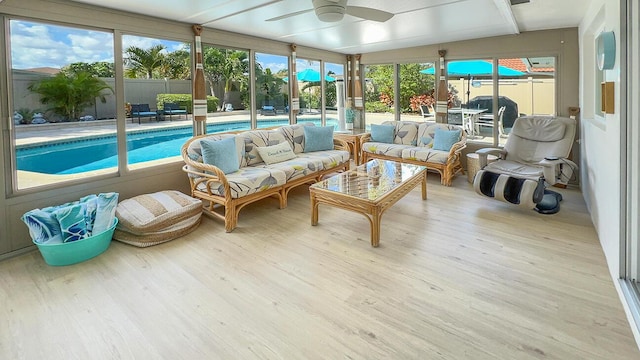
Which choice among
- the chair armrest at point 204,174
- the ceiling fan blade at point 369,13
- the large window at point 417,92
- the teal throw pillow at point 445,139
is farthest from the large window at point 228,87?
the large window at point 417,92

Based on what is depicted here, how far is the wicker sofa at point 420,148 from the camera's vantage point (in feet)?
16.6

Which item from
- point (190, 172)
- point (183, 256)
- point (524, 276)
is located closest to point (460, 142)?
point (524, 276)

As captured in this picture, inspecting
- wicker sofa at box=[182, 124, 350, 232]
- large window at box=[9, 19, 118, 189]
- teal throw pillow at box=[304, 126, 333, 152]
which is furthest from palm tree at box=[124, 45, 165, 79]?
teal throw pillow at box=[304, 126, 333, 152]

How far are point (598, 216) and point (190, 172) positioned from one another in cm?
411

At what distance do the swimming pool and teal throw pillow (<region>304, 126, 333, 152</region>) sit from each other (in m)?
1.47

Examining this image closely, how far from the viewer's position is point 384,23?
4355 millimetres

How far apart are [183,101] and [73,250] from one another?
233 cm

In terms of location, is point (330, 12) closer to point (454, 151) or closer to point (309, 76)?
point (454, 151)

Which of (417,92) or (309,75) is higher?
(309,75)

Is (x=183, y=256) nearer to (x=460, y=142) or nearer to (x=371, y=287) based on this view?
(x=371, y=287)

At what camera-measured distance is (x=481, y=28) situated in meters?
4.75

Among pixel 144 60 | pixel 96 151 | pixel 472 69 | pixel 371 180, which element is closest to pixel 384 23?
pixel 371 180

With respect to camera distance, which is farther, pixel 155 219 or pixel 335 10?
pixel 155 219

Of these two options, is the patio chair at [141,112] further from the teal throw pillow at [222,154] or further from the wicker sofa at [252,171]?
the teal throw pillow at [222,154]
